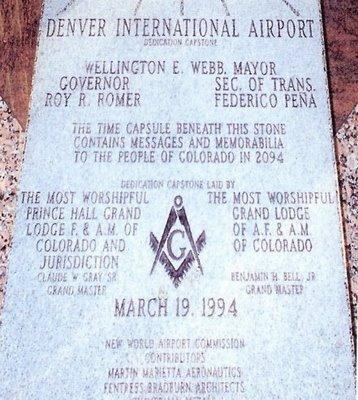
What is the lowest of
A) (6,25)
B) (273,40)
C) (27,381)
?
(27,381)

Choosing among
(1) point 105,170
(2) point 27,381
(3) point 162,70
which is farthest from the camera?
(3) point 162,70

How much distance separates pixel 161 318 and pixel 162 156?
3.19 ft

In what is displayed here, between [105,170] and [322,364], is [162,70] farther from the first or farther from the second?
[322,364]

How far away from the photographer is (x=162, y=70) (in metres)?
3.30

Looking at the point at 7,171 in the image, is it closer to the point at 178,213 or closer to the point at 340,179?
the point at 178,213

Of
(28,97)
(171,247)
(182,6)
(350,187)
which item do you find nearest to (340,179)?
(350,187)

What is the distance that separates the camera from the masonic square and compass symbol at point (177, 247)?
2.89m

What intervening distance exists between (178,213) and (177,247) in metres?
0.20

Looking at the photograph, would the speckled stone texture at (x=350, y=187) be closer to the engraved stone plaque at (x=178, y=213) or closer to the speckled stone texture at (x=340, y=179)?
the speckled stone texture at (x=340, y=179)

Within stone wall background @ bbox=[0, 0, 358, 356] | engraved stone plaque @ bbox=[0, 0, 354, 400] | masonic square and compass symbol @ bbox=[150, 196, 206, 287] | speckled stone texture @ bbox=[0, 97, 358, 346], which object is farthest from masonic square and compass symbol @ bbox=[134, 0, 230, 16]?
masonic square and compass symbol @ bbox=[150, 196, 206, 287]

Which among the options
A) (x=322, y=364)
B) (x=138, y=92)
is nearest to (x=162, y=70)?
(x=138, y=92)

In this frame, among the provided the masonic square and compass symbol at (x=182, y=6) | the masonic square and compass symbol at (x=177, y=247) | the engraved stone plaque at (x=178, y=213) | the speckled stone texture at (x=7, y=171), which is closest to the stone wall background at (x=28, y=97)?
the speckled stone texture at (x=7, y=171)

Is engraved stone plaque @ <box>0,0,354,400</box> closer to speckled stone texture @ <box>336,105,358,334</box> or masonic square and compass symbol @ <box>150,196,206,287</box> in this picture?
masonic square and compass symbol @ <box>150,196,206,287</box>

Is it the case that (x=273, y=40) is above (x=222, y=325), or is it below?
above
